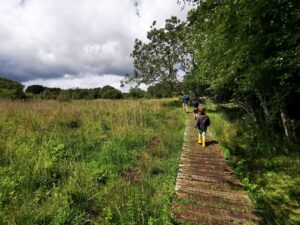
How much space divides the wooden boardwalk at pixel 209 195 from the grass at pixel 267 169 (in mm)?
278

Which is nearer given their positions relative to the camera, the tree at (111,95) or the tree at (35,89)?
the tree at (35,89)

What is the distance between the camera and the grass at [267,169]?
3998 mm

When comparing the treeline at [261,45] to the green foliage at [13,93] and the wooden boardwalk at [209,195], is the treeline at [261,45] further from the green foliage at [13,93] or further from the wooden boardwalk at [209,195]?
the green foliage at [13,93]

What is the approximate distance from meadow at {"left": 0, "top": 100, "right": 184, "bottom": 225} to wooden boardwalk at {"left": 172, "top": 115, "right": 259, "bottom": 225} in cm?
27

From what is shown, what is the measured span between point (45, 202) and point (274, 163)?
20.9ft

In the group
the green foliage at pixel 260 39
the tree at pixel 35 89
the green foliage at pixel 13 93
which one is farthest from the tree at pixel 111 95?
the green foliage at pixel 260 39

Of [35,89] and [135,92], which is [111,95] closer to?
[35,89]

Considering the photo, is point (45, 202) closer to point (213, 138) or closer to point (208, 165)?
point (208, 165)

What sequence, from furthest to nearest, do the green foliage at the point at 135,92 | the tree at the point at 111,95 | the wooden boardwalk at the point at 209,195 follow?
the tree at the point at 111,95 < the green foliage at the point at 135,92 < the wooden boardwalk at the point at 209,195

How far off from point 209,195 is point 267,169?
2910 mm

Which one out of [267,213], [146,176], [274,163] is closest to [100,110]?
[146,176]

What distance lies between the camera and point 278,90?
7312mm

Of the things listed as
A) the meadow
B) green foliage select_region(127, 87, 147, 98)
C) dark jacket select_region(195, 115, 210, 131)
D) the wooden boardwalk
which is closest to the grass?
the wooden boardwalk

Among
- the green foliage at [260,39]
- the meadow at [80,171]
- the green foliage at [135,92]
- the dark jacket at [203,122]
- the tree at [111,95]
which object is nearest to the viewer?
the meadow at [80,171]
